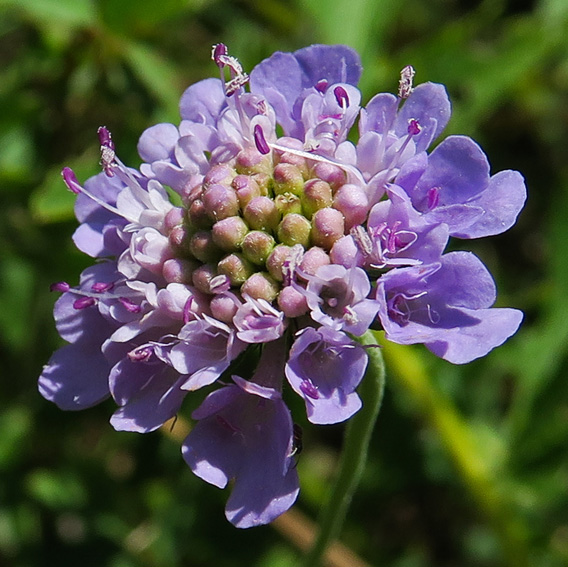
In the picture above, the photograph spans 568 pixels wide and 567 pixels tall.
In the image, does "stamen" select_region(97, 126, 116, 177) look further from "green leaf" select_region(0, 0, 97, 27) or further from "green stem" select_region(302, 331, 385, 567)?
"green leaf" select_region(0, 0, 97, 27)

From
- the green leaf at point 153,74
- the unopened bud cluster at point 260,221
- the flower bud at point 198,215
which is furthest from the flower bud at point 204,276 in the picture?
the green leaf at point 153,74

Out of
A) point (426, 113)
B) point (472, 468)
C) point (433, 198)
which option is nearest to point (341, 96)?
point (426, 113)

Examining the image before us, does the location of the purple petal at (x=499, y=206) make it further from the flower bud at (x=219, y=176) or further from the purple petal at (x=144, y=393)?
the purple petal at (x=144, y=393)

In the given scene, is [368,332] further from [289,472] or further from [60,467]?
[60,467]

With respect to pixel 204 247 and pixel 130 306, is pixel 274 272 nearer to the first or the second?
pixel 204 247

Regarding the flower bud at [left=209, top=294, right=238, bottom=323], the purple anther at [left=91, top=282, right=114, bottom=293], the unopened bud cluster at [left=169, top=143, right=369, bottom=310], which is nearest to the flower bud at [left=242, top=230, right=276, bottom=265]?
the unopened bud cluster at [left=169, top=143, right=369, bottom=310]

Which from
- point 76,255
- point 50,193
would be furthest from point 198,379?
point 76,255

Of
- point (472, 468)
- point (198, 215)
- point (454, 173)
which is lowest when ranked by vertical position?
point (472, 468)
